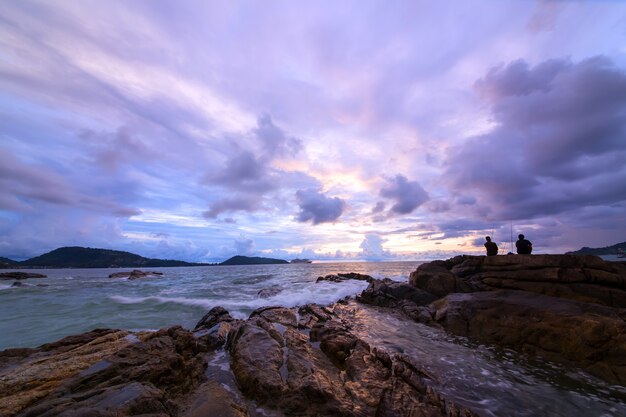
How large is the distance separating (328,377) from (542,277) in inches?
611

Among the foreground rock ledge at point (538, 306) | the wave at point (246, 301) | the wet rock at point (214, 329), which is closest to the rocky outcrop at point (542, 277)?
the foreground rock ledge at point (538, 306)

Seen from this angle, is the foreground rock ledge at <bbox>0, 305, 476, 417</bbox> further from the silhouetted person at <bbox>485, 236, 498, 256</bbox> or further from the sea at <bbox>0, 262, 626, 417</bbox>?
the silhouetted person at <bbox>485, 236, 498, 256</bbox>

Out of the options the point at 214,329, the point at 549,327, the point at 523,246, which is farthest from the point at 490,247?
the point at 214,329

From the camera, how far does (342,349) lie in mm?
9445

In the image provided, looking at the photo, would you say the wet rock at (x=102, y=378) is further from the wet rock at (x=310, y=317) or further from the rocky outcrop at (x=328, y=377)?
the wet rock at (x=310, y=317)

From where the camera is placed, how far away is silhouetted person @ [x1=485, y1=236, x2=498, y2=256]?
21.3m

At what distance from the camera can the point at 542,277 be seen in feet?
51.4

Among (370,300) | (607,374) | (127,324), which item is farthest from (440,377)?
(127,324)

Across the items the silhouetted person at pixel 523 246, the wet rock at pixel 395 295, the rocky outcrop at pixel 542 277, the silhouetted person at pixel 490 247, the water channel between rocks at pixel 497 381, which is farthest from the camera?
the silhouetted person at pixel 490 247

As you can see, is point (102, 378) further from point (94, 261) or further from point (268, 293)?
point (94, 261)

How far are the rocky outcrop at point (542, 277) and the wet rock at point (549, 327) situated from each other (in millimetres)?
2558

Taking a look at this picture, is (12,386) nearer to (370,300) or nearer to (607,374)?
(607,374)

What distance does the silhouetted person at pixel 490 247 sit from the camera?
69.8ft

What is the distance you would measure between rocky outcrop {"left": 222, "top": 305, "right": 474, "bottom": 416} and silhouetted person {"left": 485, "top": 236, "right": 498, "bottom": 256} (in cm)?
1694
